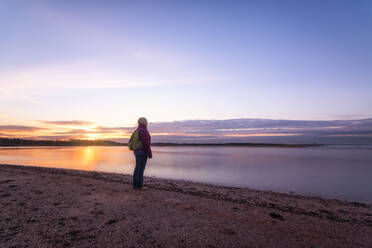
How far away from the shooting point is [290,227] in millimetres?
5441

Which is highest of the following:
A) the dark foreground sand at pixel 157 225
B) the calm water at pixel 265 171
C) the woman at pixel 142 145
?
the woman at pixel 142 145

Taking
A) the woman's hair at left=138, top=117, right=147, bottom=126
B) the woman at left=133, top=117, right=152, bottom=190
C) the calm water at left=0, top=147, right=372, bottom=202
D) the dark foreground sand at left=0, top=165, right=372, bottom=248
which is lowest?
the calm water at left=0, top=147, right=372, bottom=202

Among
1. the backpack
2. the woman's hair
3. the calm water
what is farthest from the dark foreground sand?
the calm water

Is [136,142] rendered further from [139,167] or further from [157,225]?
[157,225]

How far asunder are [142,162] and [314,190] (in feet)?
38.0

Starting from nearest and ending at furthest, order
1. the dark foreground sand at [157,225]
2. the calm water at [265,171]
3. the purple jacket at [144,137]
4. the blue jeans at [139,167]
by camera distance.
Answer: the dark foreground sand at [157,225] → the purple jacket at [144,137] → the blue jeans at [139,167] → the calm water at [265,171]

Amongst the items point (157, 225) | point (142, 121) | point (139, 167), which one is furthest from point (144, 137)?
point (157, 225)

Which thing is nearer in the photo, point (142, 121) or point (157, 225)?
point (157, 225)

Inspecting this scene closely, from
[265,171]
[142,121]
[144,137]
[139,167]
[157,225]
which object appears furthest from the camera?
[265,171]

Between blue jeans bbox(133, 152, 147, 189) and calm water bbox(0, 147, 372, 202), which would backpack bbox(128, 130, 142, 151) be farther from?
calm water bbox(0, 147, 372, 202)

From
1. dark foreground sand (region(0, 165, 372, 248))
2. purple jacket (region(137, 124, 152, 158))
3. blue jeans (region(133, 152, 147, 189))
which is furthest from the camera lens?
blue jeans (region(133, 152, 147, 189))

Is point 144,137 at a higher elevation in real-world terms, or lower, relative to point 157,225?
higher

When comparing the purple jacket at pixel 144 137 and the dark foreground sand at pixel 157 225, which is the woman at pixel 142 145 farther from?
the dark foreground sand at pixel 157 225

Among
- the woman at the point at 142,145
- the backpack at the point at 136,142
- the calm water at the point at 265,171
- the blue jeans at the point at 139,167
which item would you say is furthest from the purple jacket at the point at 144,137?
the calm water at the point at 265,171
